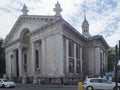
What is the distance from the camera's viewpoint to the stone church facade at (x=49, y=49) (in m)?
48.5

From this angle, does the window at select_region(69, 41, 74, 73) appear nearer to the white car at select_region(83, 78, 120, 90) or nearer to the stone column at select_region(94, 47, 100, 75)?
the stone column at select_region(94, 47, 100, 75)

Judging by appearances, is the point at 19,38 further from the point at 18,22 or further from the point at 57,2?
the point at 57,2

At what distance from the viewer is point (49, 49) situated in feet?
164

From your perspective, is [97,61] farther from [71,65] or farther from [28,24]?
[28,24]

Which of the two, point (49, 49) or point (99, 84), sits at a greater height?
point (49, 49)

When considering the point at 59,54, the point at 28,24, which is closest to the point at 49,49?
the point at 59,54

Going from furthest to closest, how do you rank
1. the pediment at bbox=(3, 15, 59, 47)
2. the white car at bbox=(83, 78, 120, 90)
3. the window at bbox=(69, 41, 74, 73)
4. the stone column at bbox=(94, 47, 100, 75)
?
the stone column at bbox=(94, 47, 100, 75) < the window at bbox=(69, 41, 74, 73) < the pediment at bbox=(3, 15, 59, 47) < the white car at bbox=(83, 78, 120, 90)

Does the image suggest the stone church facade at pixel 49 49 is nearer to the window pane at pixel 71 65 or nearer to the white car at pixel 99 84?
the window pane at pixel 71 65

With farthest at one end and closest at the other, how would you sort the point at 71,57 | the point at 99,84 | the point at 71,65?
1. the point at 71,65
2. the point at 71,57
3. the point at 99,84

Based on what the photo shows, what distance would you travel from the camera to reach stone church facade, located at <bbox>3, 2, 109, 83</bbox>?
48.5m

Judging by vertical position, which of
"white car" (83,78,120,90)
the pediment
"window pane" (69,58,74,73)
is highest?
the pediment

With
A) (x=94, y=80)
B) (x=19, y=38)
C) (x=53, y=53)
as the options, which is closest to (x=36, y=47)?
(x=19, y=38)

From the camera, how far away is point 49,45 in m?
49.9

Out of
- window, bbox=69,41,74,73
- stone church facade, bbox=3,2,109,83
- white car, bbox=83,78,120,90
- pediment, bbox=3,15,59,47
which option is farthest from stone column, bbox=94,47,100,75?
white car, bbox=83,78,120,90
